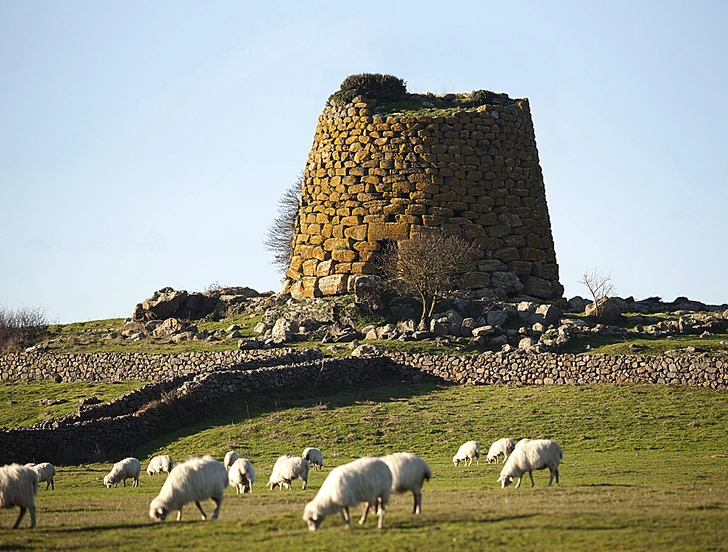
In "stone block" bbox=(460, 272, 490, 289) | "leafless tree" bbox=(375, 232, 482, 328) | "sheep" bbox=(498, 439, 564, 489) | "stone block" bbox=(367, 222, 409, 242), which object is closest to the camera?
"sheep" bbox=(498, 439, 564, 489)

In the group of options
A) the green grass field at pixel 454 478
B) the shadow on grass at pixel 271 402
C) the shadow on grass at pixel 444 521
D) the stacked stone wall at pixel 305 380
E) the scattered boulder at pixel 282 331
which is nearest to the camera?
the green grass field at pixel 454 478

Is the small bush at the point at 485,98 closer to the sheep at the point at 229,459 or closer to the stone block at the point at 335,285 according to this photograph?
the stone block at the point at 335,285

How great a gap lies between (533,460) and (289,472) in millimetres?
4107

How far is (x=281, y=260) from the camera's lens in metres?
52.8

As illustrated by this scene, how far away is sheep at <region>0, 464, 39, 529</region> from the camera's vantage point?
11.7 metres

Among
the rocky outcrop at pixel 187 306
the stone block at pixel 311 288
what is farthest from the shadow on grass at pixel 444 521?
the rocky outcrop at pixel 187 306

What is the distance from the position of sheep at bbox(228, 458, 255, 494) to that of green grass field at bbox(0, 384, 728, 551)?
0.26m

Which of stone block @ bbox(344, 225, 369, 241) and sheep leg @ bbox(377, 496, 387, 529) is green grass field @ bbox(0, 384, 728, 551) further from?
stone block @ bbox(344, 225, 369, 241)

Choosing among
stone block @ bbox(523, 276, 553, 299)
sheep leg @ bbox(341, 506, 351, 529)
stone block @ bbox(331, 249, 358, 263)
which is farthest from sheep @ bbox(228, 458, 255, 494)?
stone block @ bbox(523, 276, 553, 299)

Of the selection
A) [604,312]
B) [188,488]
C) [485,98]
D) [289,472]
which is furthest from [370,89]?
[188,488]

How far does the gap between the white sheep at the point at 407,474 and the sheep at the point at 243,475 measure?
16.2ft

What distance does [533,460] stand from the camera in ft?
49.1

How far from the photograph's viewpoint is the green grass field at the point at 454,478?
33.8ft

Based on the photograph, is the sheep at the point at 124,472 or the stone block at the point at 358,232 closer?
the sheep at the point at 124,472
